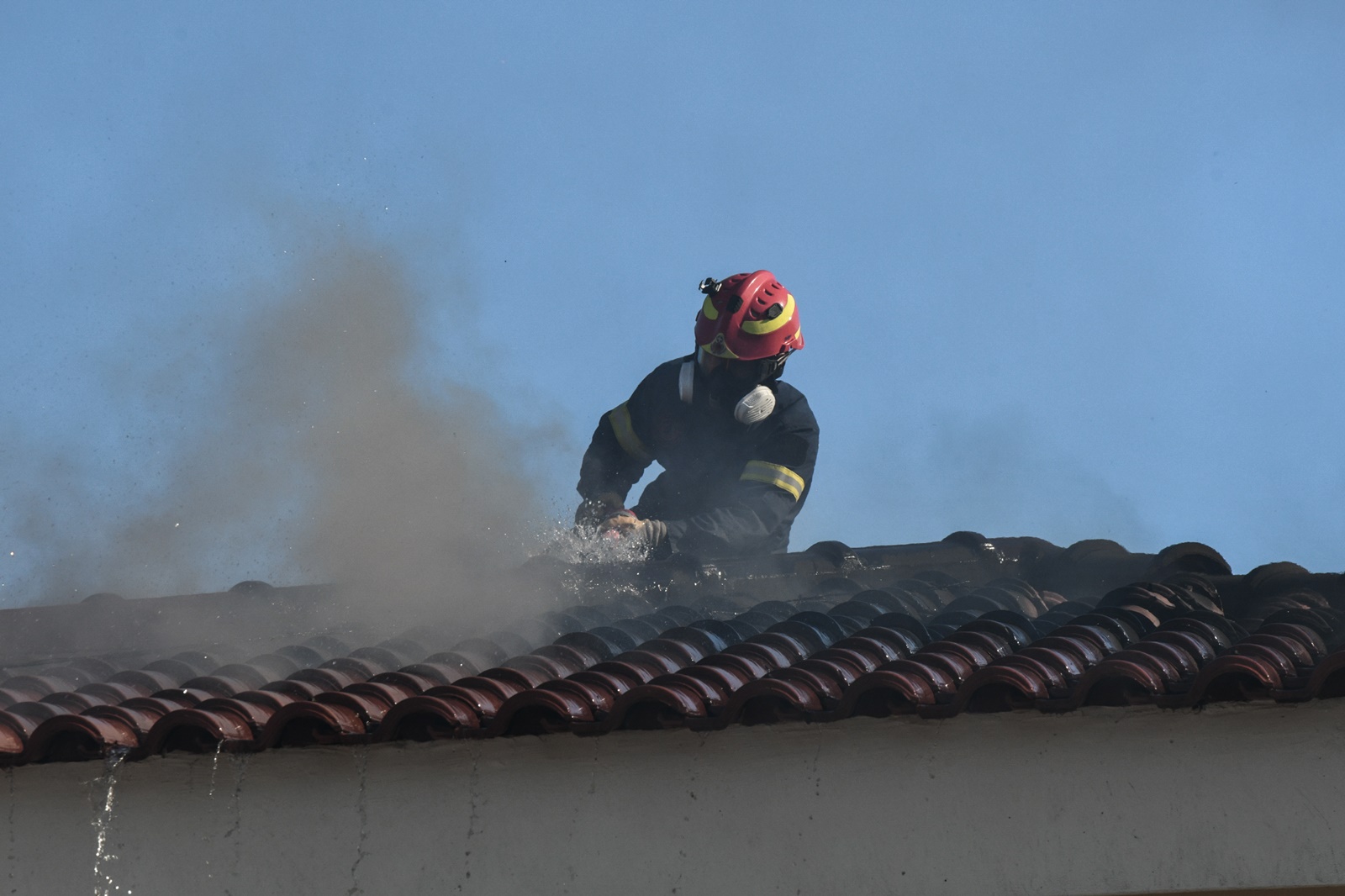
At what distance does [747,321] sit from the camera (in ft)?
31.2

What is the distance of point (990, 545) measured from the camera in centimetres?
765

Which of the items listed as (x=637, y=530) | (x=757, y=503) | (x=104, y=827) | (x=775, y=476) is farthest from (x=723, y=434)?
(x=104, y=827)

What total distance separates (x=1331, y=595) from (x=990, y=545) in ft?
6.24

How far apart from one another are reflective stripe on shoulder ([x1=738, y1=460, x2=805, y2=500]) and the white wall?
455 centimetres

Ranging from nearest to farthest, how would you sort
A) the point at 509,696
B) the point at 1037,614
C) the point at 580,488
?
the point at 509,696
the point at 1037,614
the point at 580,488

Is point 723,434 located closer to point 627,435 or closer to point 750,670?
point 627,435

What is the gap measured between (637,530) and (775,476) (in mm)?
957

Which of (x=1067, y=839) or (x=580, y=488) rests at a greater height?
(x=580, y=488)

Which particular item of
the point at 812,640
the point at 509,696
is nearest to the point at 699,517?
the point at 812,640

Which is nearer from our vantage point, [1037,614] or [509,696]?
[509,696]

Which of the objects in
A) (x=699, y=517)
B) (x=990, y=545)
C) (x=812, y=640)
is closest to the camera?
(x=812, y=640)

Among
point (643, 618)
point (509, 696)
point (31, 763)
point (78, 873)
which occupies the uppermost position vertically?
point (643, 618)

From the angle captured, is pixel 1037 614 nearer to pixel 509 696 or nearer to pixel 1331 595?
pixel 1331 595

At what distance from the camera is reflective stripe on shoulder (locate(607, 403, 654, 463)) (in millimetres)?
9859
